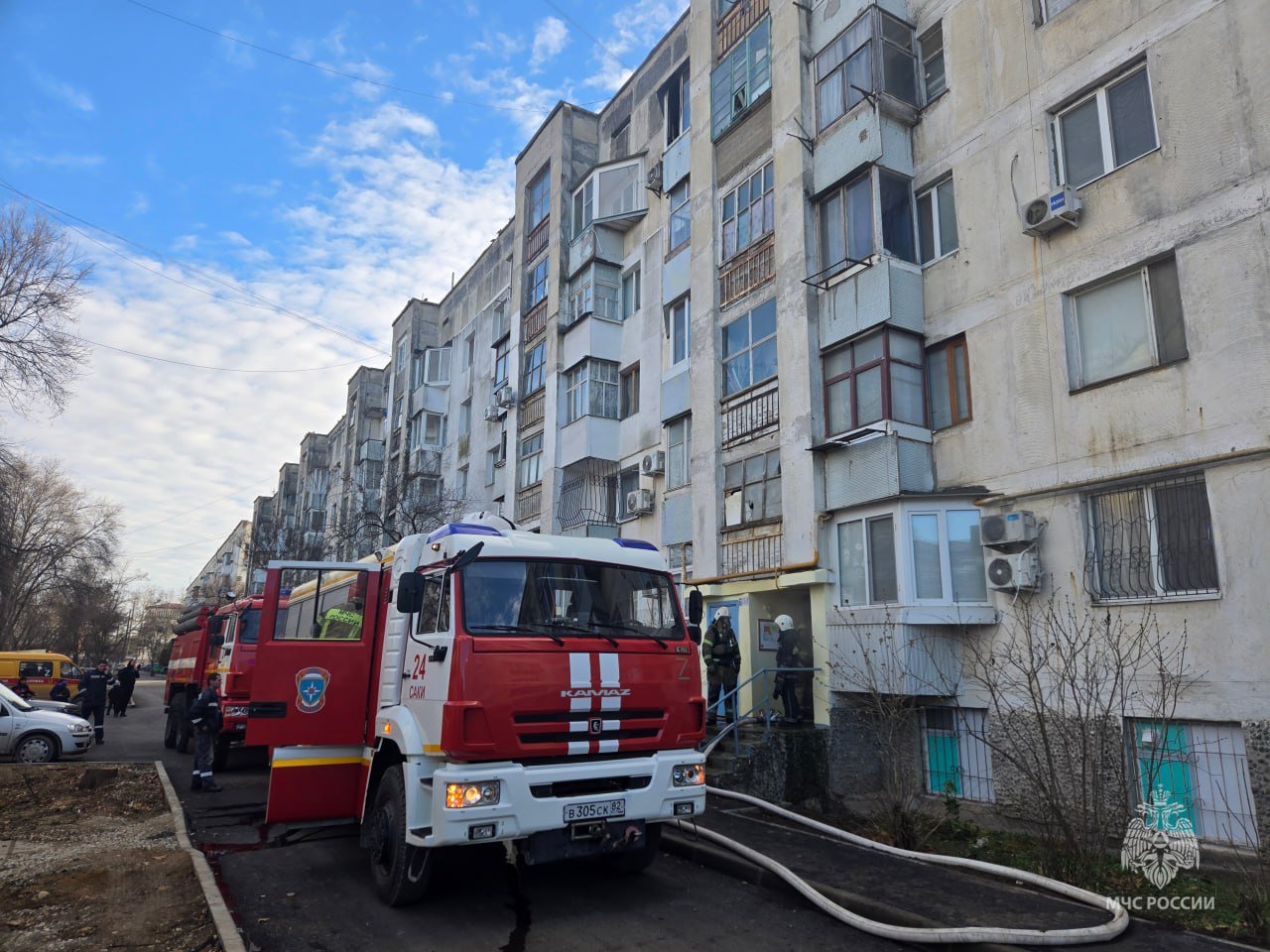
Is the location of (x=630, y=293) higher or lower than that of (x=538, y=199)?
lower

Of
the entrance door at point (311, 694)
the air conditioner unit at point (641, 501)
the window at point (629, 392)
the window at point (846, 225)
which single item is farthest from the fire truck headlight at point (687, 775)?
the window at point (629, 392)

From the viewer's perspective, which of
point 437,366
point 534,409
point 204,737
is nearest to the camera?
point 204,737

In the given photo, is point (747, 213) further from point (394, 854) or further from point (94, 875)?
point (94, 875)

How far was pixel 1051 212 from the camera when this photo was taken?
1077cm

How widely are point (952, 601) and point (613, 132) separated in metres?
18.7

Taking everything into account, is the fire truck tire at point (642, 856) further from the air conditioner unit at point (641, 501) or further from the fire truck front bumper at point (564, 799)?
the air conditioner unit at point (641, 501)

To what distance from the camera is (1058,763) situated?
8.94 meters

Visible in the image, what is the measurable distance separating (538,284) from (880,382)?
1562cm

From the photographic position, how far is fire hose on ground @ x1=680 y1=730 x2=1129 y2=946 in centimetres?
525

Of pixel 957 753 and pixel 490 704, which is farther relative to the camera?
pixel 957 753

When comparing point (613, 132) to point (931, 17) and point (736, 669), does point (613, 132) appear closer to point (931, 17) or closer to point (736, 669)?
point (931, 17)

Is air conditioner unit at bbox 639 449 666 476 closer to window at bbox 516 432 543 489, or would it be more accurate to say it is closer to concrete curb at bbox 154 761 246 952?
window at bbox 516 432 543 489

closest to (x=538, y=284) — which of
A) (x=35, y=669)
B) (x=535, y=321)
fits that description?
(x=535, y=321)

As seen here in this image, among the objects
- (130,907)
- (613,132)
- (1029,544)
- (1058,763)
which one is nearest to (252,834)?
(130,907)
